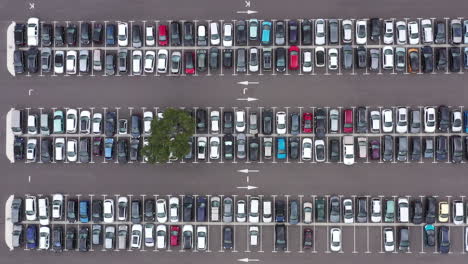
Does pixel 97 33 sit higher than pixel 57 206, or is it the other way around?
pixel 97 33

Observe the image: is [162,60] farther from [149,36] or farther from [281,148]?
[281,148]

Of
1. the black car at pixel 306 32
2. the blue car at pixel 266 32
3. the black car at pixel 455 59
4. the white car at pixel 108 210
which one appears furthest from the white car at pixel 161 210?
the black car at pixel 455 59

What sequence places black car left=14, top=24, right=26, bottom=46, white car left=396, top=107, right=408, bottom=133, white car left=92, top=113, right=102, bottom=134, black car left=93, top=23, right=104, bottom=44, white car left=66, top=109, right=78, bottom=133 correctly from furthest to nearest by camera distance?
black car left=14, top=24, right=26, bottom=46 → black car left=93, top=23, right=104, bottom=44 → white car left=66, top=109, right=78, bottom=133 → white car left=92, top=113, right=102, bottom=134 → white car left=396, top=107, right=408, bottom=133

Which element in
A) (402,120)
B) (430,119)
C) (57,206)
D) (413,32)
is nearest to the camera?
(430,119)

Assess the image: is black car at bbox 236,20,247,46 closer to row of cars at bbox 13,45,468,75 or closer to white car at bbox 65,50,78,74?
row of cars at bbox 13,45,468,75

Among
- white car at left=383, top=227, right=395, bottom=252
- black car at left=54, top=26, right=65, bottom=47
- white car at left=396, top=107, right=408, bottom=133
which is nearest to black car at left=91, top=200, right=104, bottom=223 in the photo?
black car at left=54, top=26, right=65, bottom=47

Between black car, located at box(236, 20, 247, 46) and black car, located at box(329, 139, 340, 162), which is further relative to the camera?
black car, located at box(236, 20, 247, 46)

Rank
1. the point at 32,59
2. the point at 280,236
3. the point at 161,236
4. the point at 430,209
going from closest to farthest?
1. the point at 430,209
2. the point at 280,236
3. the point at 161,236
4. the point at 32,59

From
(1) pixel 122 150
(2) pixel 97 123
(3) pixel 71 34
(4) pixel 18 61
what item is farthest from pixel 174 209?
(4) pixel 18 61
